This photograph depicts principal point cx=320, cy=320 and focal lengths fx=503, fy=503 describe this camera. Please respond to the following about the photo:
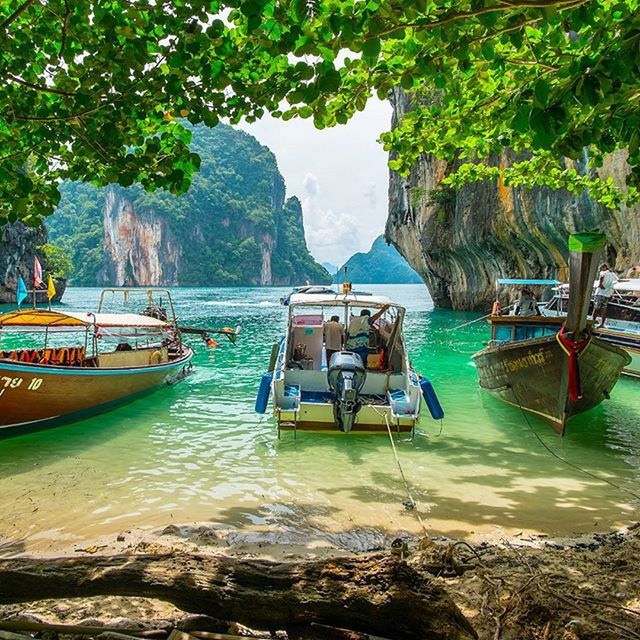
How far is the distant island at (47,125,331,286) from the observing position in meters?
123

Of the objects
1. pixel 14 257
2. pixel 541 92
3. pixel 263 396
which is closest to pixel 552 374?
pixel 263 396

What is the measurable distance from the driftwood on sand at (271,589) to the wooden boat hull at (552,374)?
274 inches

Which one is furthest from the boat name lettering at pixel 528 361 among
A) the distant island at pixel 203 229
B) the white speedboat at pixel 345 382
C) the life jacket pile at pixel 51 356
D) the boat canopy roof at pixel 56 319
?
the distant island at pixel 203 229

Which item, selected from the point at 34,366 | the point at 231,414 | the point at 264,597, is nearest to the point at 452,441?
the point at 231,414

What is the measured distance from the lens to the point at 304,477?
6945 mm

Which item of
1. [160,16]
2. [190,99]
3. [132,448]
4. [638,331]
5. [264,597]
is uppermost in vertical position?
[160,16]

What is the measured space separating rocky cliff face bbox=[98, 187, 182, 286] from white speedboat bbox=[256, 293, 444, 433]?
119291 mm

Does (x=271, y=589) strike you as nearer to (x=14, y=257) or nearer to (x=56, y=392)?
(x=56, y=392)

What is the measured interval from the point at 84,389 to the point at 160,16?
790cm

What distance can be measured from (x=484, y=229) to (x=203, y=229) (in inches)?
4441

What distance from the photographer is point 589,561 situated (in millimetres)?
4105

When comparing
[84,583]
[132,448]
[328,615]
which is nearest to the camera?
[328,615]

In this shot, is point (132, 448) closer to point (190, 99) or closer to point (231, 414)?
point (231, 414)

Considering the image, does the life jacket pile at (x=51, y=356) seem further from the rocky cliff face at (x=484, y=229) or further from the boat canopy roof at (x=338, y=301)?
→ the rocky cliff face at (x=484, y=229)
